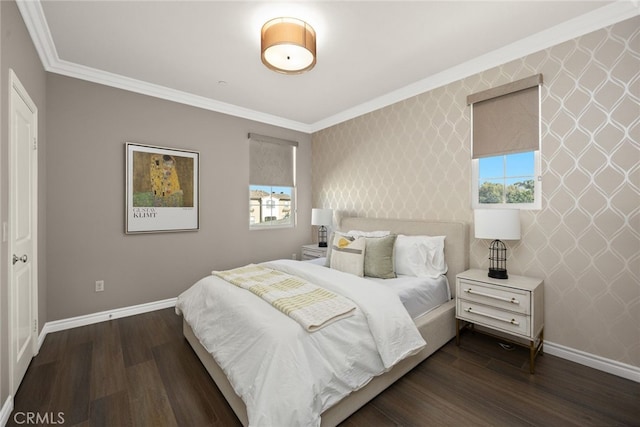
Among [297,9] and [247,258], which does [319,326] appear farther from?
[247,258]

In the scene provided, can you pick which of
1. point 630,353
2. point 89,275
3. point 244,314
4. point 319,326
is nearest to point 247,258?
point 89,275

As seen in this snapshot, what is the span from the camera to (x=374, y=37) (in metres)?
2.46

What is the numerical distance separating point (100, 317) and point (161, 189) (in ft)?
5.12

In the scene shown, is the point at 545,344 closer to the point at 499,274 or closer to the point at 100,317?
the point at 499,274

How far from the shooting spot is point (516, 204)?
→ 269cm

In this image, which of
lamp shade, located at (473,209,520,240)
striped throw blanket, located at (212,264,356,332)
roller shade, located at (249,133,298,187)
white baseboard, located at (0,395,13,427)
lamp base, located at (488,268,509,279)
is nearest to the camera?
white baseboard, located at (0,395,13,427)

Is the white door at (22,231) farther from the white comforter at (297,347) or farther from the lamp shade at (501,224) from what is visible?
the lamp shade at (501,224)

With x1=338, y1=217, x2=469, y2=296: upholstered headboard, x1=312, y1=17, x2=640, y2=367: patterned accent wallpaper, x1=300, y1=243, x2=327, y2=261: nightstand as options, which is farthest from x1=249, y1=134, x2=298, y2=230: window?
x1=312, y1=17, x2=640, y2=367: patterned accent wallpaper

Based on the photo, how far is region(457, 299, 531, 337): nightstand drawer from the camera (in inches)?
86.8

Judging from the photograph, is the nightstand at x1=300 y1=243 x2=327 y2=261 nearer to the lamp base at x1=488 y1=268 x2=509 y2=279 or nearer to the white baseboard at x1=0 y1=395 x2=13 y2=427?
the lamp base at x1=488 y1=268 x2=509 y2=279

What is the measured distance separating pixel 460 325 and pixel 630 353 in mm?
1162

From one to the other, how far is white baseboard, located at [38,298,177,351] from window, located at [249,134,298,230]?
1.59 meters

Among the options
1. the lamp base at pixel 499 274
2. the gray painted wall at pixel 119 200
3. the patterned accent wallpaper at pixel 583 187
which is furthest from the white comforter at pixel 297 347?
the gray painted wall at pixel 119 200

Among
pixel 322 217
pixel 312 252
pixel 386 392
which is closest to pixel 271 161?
pixel 322 217
